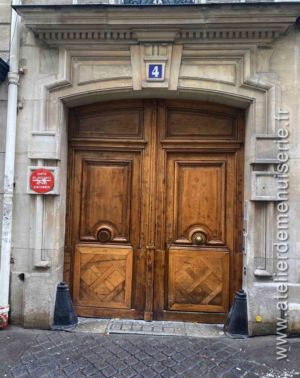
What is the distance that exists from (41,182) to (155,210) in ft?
5.05

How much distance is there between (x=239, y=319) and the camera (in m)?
3.93

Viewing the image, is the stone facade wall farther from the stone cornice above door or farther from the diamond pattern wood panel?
the diamond pattern wood panel

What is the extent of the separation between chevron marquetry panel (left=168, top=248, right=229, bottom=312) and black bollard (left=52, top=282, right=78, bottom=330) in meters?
1.31

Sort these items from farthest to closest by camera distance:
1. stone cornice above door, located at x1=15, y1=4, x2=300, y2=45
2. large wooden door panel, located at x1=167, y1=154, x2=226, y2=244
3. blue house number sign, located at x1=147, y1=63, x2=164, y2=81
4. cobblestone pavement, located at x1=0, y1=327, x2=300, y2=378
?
large wooden door panel, located at x1=167, y1=154, x2=226, y2=244
blue house number sign, located at x1=147, y1=63, x2=164, y2=81
stone cornice above door, located at x1=15, y1=4, x2=300, y2=45
cobblestone pavement, located at x1=0, y1=327, x2=300, y2=378

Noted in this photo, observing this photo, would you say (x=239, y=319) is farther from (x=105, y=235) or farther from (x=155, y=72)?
(x=155, y=72)

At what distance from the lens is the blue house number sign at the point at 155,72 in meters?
4.07

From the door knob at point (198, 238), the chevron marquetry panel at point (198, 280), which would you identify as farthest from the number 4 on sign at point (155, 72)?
the chevron marquetry panel at point (198, 280)

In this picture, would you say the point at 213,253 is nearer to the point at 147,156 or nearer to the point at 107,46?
the point at 147,156

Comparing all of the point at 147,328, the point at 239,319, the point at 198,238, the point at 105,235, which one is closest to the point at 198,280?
the point at 198,238

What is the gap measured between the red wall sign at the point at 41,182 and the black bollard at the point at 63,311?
1274mm

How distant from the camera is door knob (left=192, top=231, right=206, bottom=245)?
170 inches

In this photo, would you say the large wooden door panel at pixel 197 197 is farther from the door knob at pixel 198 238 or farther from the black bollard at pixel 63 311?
the black bollard at pixel 63 311

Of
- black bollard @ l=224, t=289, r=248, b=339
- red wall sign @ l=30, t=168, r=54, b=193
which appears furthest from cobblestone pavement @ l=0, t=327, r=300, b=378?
red wall sign @ l=30, t=168, r=54, b=193

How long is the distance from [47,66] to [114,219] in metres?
2.22
